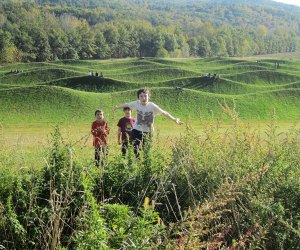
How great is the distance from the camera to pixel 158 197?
16.3 feet

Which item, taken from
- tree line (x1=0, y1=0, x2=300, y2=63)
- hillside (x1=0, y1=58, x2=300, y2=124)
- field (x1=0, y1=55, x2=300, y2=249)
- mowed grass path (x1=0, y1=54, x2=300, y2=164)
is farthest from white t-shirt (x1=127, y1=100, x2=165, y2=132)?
tree line (x1=0, y1=0, x2=300, y2=63)

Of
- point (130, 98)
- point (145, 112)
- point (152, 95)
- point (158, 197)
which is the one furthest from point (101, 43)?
point (158, 197)

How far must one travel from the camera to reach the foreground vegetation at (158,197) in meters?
3.92

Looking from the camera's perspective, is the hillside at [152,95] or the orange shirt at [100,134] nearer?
the orange shirt at [100,134]

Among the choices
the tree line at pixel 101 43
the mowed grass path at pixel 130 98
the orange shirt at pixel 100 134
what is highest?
the tree line at pixel 101 43

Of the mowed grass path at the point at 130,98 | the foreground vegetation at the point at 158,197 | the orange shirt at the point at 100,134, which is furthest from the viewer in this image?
the mowed grass path at the point at 130,98

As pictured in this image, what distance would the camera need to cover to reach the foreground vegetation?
392cm

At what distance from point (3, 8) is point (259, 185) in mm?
148748

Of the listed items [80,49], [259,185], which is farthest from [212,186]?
[80,49]

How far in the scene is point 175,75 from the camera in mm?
55750

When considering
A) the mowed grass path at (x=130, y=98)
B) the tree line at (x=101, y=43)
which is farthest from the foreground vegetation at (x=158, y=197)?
the tree line at (x=101, y=43)

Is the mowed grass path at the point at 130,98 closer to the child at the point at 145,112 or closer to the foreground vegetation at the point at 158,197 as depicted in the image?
the child at the point at 145,112

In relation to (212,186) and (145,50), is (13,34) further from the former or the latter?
(212,186)

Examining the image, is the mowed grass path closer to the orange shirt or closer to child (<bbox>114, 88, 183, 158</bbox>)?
child (<bbox>114, 88, 183, 158</bbox>)
